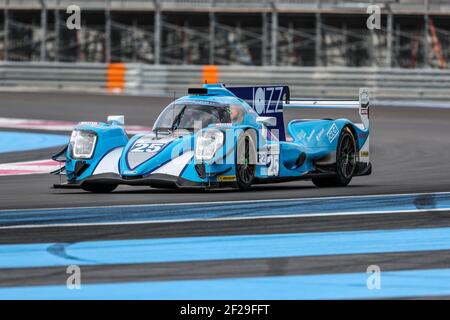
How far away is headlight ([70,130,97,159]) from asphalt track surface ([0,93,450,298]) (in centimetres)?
42

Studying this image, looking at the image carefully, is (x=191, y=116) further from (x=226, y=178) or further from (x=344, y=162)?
(x=344, y=162)

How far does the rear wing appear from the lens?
1521 cm

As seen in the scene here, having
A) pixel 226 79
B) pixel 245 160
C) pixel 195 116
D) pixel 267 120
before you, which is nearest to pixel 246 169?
pixel 245 160

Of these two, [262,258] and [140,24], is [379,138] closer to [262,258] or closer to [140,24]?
[262,258]

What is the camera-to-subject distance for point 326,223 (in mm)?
10852

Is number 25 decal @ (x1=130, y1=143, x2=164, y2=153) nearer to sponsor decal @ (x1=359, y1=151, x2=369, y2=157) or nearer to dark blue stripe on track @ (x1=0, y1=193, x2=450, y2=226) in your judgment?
dark blue stripe on track @ (x1=0, y1=193, x2=450, y2=226)

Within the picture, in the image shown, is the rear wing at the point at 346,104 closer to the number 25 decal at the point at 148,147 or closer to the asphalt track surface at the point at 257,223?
the asphalt track surface at the point at 257,223

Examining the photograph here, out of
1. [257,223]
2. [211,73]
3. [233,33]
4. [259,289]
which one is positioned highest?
[233,33]

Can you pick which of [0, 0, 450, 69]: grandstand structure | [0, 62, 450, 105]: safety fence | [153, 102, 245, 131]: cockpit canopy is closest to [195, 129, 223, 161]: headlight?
[153, 102, 245, 131]: cockpit canopy

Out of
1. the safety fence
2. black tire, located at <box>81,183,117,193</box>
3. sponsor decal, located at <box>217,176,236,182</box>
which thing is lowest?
black tire, located at <box>81,183,117,193</box>

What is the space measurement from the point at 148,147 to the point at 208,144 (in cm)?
63

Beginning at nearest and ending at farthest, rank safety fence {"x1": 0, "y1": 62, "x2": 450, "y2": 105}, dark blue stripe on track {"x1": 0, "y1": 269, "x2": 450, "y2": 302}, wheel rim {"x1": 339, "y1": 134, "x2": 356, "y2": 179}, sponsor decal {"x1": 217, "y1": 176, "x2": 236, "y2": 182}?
dark blue stripe on track {"x1": 0, "y1": 269, "x2": 450, "y2": 302} → sponsor decal {"x1": 217, "y1": 176, "x2": 236, "y2": 182} → wheel rim {"x1": 339, "y1": 134, "x2": 356, "y2": 179} → safety fence {"x1": 0, "y1": 62, "x2": 450, "y2": 105}

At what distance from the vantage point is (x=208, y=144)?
42.2ft
